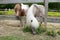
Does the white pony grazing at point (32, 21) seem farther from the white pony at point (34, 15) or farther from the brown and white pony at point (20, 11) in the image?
the brown and white pony at point (20, 11)

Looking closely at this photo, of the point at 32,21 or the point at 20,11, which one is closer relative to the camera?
the point at 32,21

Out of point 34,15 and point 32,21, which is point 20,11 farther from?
point 32,21

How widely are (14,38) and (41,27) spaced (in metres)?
1.01

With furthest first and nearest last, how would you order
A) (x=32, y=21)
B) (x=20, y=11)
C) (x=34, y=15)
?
(x=20, y=11)
(x=34, y=15)
(x=32, y=21)

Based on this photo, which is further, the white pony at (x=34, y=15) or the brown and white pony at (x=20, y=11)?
the brown and white pony at (x=20, y=11)

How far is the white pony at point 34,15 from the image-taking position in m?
7.24

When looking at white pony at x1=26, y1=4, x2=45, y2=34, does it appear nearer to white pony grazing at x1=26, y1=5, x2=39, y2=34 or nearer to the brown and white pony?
white pony grazing at x1=26, y1=5, x2=39, y2=34

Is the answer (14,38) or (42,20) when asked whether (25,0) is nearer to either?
(42,20)

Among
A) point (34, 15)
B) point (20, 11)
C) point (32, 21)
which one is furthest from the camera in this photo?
point (20, 11)

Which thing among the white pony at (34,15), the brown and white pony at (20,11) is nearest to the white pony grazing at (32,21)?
the white pony at (34,15)

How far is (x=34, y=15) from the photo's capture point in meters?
7.75

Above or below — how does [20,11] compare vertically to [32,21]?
above

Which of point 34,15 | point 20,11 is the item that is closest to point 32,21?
point 34,15

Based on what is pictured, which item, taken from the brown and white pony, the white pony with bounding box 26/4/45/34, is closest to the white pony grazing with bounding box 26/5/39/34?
the white pony with bounding box 26/4/45/34
